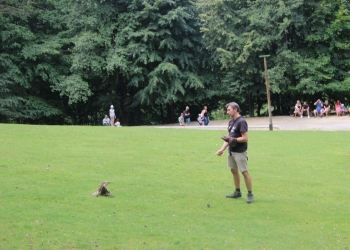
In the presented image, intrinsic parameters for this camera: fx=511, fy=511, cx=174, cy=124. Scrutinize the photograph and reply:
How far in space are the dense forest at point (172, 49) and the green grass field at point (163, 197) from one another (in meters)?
20.8

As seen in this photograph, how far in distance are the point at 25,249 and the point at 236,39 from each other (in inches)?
1449

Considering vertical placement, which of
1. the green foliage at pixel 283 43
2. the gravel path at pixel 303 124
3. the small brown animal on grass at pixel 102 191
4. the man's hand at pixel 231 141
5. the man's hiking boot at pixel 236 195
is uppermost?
the green foliage at pixel 283 43

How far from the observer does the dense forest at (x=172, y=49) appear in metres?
42.0

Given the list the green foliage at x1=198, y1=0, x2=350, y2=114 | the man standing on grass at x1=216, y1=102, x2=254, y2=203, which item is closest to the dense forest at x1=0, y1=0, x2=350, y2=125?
the green foliage at x1=198, y1=0, x2=350, y2=114

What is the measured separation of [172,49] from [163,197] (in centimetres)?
3432

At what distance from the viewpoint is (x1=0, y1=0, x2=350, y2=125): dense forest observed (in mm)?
42031

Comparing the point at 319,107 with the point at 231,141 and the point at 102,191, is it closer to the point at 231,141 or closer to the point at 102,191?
the point at 231,141

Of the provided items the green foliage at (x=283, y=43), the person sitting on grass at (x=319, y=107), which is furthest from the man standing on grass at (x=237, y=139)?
the person sitting on grass at (x=319, y=107)

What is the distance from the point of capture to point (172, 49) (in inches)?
1781

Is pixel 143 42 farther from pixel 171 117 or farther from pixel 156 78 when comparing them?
pixel 171 117

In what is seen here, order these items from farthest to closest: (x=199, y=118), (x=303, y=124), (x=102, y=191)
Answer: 1. (x=199, y=118)
2. (x=303, y=124)
3. (x=102, y=191)

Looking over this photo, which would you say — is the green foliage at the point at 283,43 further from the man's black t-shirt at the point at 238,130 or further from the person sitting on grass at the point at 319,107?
the man's black t-shirt at the point at 238,130

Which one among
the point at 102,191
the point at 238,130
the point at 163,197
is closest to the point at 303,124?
the point at 163,197

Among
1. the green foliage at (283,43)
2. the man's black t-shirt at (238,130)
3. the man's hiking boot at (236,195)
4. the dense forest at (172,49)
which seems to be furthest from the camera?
the dense forest at (172,49)
